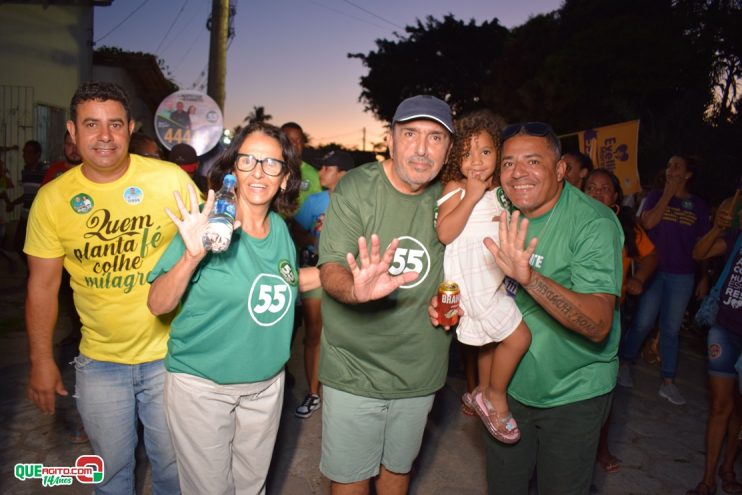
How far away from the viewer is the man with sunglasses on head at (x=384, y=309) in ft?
8.40

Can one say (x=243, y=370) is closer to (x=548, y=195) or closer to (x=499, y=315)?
(x=499, y=315)

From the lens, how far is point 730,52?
13.0 metres

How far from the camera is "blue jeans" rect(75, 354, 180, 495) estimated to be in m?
2.57

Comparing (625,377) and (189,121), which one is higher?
(189,121)

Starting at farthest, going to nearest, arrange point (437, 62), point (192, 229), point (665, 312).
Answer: point (437, 62)
point (665, 312)
point (192, 229)

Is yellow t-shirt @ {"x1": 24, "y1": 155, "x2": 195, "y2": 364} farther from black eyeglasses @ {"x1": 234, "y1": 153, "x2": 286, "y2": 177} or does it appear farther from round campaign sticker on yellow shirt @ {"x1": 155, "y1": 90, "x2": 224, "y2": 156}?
round campaign sticker on yellow shirt @ {"x1": 155, "y1": 90, "x2": 224, "y2": 156}

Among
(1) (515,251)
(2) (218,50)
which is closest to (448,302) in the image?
(1) (515,251)

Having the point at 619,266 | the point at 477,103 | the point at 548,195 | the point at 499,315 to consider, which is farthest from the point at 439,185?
the point at 477,103

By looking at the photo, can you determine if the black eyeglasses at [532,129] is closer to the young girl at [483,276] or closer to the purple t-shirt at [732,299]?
the young girl at [483,276]

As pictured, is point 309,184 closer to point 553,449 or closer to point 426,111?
point 426,111

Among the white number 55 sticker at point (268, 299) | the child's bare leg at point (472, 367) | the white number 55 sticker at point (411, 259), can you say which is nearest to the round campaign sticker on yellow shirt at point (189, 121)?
the child's bare leg at point (472, 367)

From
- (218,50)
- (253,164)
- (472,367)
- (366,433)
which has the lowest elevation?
(472,367)

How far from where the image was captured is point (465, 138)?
283 cm

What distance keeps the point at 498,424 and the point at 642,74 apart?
15542 mm
